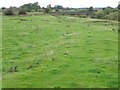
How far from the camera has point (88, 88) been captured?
45.0 feet

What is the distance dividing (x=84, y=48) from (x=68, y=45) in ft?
8.87

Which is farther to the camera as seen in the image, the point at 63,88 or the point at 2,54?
the point at 2,54

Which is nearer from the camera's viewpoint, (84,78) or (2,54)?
(84,78)

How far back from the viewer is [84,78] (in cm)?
1548

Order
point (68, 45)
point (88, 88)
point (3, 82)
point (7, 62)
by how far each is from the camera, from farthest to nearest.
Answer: point (68, 45) → point (7, 62) → point (3, 82) → point (88, 88)

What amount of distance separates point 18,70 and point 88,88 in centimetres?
699

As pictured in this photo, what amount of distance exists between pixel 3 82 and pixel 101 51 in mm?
11987

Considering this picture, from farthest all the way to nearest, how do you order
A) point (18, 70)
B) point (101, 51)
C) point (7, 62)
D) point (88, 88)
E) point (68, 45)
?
1. point (68, 45)
2. point (101, 51)
3. point (7, 62)
4. point (18, 70)
5. point (88, 88)

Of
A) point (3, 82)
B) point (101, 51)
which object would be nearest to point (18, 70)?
point (3, 82)

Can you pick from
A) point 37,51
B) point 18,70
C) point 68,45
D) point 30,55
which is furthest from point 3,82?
point 68,45

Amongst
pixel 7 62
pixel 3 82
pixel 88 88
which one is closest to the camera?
pixel 88 88

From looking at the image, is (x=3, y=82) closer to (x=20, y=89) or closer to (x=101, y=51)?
(x=20, y=89)

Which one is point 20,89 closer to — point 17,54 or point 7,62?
point 7,62

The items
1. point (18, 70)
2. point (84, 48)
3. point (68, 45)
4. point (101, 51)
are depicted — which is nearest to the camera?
point (18, 70)
